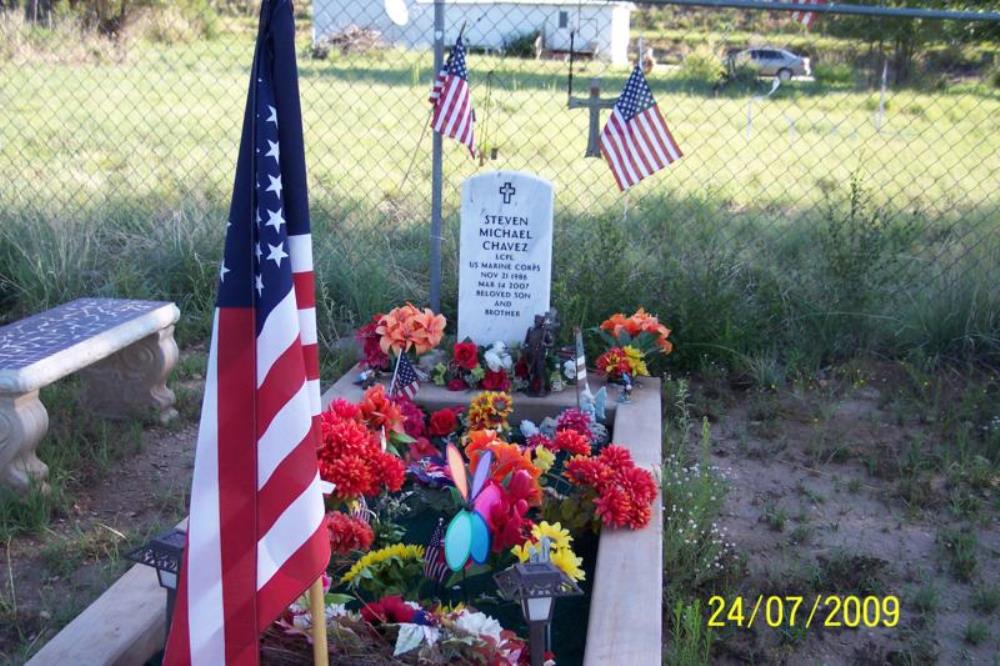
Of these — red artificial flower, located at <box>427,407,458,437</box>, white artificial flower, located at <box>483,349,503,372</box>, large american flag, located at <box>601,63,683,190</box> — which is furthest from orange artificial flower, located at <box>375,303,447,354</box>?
large american flag, located at <box>601,63,683,190</box>

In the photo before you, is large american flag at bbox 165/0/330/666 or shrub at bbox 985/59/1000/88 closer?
large american flag at bbox 165/0/330/666

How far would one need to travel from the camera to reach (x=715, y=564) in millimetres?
3732

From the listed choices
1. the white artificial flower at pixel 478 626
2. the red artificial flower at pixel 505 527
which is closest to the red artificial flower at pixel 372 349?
the red artificial flower at pixel 505 527

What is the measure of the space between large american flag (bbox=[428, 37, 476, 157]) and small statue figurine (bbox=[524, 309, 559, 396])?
3.11 feet

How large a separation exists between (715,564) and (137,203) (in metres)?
5.14

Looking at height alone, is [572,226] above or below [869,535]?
above

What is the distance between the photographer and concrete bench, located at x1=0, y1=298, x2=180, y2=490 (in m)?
3.95

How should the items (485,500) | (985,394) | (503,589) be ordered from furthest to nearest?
(985,394), (485,500), (503,589)

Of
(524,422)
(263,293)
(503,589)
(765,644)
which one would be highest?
(263,293)

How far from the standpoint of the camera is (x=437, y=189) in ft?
17.9

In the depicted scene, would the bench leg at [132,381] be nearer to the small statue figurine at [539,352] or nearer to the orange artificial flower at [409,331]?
the orange artificial flower at [409,331]

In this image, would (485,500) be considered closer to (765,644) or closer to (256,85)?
(765,644)

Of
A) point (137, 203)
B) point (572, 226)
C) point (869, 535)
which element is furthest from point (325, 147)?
point (869, 535)

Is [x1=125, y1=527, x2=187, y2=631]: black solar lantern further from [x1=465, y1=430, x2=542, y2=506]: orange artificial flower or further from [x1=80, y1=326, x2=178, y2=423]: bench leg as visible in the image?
[x1=80, y1=326, x2=178, y2=423]: bench leg
